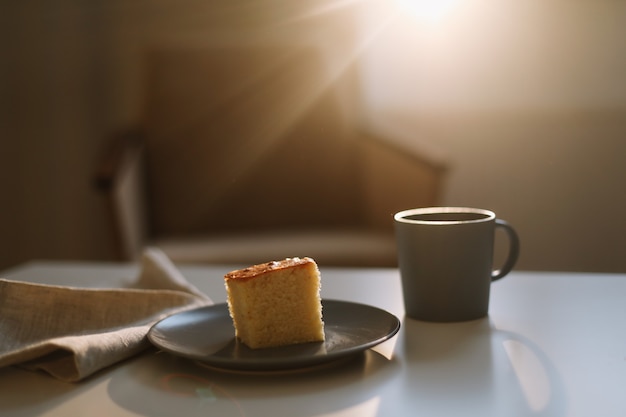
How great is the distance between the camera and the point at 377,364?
1.97 ft

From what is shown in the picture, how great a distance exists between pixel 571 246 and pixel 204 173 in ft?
3.47

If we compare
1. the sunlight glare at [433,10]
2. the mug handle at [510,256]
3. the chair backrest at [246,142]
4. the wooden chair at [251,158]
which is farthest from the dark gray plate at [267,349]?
the sunlight glare at [433,10]

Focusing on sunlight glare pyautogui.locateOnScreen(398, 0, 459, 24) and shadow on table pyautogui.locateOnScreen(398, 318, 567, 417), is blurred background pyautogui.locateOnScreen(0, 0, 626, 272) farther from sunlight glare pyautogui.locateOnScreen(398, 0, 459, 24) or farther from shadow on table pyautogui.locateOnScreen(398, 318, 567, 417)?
shadow on table pyautogui.locateOnScreen(398, 318, 567, 417)

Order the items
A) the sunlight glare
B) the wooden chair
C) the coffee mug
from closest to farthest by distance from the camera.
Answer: the coffee mug → the wooden chair → the sunlight glare

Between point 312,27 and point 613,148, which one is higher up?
point 312,27

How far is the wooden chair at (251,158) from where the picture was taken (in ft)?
6.40

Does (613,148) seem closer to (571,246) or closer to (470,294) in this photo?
(571,246)

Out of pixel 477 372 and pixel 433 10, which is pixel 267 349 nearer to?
pixel 477 372

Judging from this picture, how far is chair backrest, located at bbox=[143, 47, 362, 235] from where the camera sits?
2.06 meters

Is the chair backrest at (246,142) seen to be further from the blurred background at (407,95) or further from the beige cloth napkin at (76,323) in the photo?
the beige cloth napkin at (76,323)

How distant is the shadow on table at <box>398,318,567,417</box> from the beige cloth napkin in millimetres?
233

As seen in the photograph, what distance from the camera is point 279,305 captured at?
2.04 ft

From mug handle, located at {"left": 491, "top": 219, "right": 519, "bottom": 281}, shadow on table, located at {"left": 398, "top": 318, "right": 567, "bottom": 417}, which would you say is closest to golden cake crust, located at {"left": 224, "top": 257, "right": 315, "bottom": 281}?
shadow on table, located at {"left": 398, "top": 318, "right": 567, "bottom": 417}

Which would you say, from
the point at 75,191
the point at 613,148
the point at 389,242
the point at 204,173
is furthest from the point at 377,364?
the point at 75,191
